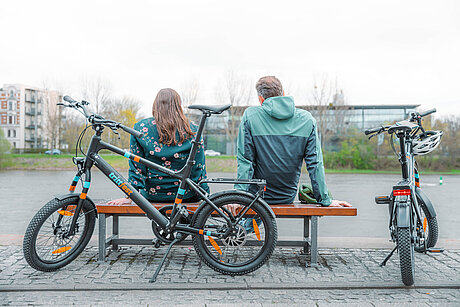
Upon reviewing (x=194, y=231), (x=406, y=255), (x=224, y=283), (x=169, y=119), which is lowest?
(x=224, y=283)

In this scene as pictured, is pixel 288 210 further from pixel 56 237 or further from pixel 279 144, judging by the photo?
pixel 56 237

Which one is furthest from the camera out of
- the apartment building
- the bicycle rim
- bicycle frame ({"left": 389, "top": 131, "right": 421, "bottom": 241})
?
the apartment building

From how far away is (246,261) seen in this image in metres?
4.21

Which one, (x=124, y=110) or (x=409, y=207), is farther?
(x=124, y=110)

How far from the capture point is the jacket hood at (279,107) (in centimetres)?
458

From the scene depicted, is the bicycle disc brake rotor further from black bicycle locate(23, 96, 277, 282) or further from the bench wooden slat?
the bench wooden slat

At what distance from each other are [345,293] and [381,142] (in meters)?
34.0

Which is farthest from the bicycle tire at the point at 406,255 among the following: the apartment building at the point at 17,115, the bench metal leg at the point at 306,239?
the apartment building at the point at 17,115

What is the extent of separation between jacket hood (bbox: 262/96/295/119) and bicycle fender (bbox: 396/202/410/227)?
140 centimetres

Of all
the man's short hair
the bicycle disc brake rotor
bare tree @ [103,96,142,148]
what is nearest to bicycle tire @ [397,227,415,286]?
the bicycle disc brake rotor

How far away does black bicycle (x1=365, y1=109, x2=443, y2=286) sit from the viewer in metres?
3.87

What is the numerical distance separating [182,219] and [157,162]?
67 cm

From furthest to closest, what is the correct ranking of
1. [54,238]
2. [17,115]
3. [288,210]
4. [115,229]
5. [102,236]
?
[17,115]
[115,229]
[102,236]
[288,210]
[54,238]

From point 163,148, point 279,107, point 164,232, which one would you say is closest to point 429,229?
point 279,107
